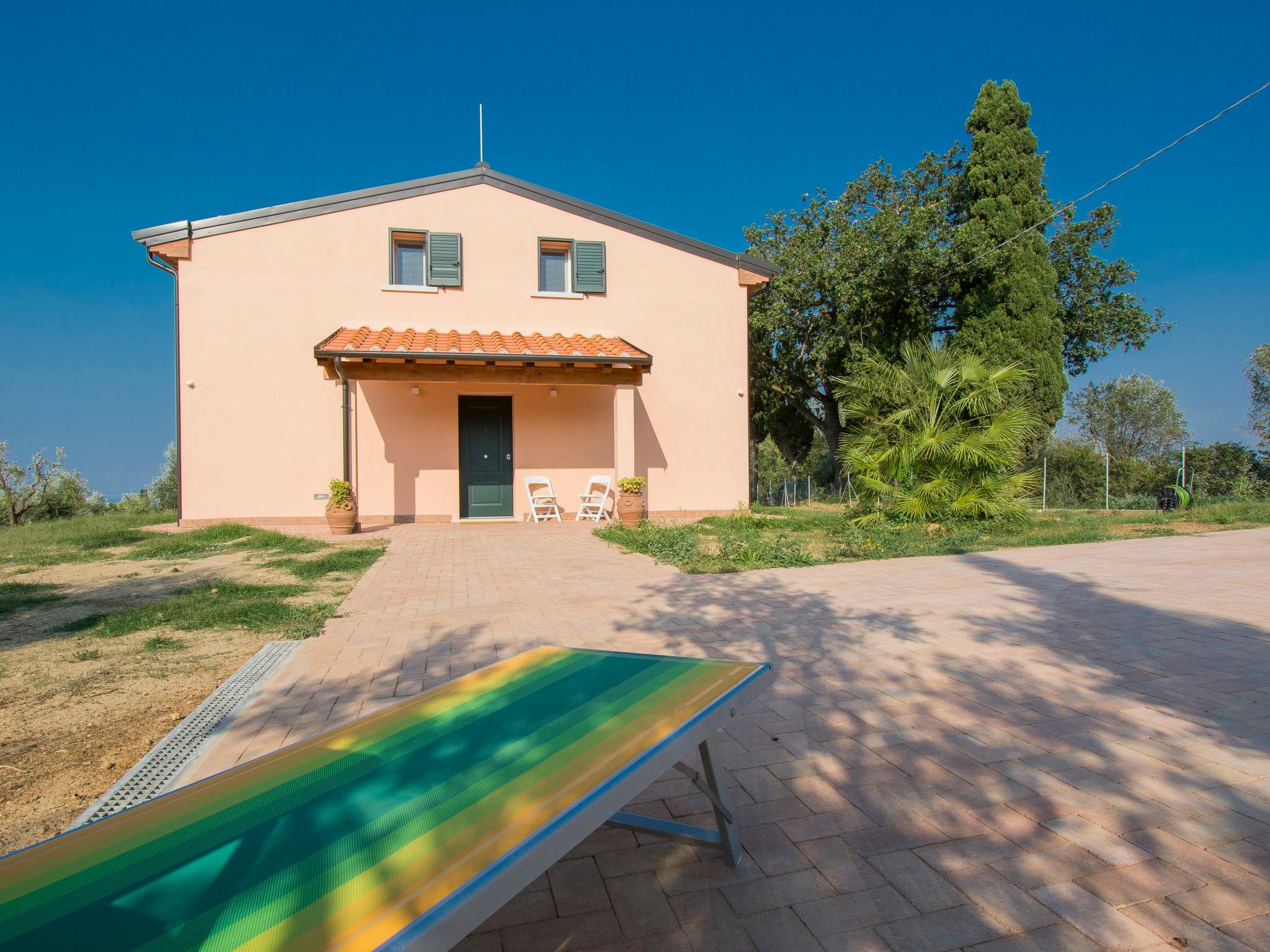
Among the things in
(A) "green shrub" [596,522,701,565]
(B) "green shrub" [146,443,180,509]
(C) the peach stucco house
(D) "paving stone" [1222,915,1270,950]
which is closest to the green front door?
(C) the peach stucco house

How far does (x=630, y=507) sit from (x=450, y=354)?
394cm

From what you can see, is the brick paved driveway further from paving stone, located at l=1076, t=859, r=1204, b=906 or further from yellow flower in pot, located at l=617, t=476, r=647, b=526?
yellow flower in pot, located at l=617, t=476, r=647, b=526

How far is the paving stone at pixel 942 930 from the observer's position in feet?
5.27

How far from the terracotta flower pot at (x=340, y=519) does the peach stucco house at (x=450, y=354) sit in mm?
1552

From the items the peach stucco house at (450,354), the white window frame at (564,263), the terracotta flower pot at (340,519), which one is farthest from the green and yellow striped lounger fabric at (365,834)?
the white window frame at (564,263)

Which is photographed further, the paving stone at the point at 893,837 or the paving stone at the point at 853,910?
the paving stone at the point at 893,837

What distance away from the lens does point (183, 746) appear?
286 cm

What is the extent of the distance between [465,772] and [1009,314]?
20.3m

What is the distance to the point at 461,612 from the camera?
208 inches

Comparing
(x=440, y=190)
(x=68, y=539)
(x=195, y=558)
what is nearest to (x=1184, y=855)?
(x=195, y=558)

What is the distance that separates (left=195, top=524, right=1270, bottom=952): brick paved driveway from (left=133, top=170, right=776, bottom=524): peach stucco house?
7.08 metres

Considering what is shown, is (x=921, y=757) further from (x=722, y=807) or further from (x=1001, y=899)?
(x=722, y=807)

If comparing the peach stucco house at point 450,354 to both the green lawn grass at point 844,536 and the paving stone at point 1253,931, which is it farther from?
the paving stone at point 1253,931

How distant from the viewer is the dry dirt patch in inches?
98.4
